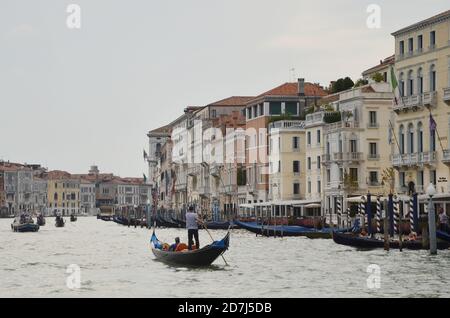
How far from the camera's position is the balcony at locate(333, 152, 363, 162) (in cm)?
5044

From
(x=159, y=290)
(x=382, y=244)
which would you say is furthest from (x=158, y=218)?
(x=159, y=290)

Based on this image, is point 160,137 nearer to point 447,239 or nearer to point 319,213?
point 319,213

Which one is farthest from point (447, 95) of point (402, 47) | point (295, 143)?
point (295, 143)

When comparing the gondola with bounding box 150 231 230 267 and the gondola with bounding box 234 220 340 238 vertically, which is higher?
the gondola with bounding box 234 220 340 238

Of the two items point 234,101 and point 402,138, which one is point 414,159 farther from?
point 234,101

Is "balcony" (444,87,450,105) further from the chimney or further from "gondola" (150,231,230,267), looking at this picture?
the chimney

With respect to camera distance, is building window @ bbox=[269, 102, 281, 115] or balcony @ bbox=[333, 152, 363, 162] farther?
building window @ bbox=[269, 102, 281, 115]

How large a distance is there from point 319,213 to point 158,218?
19.5m

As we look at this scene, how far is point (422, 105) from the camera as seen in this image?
137 feet

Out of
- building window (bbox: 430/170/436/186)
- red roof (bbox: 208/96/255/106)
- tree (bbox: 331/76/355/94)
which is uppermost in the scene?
red roof (bbox: 208/96/255/106)

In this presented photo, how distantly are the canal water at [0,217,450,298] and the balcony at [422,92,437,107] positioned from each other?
29.6ft

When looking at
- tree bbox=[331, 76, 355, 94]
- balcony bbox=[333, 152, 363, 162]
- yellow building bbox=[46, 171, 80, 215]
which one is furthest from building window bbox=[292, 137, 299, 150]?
yellow building bbox=[46, 171, 80, 215]

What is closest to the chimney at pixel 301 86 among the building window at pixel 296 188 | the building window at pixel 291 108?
the building window at pixel 291 108
